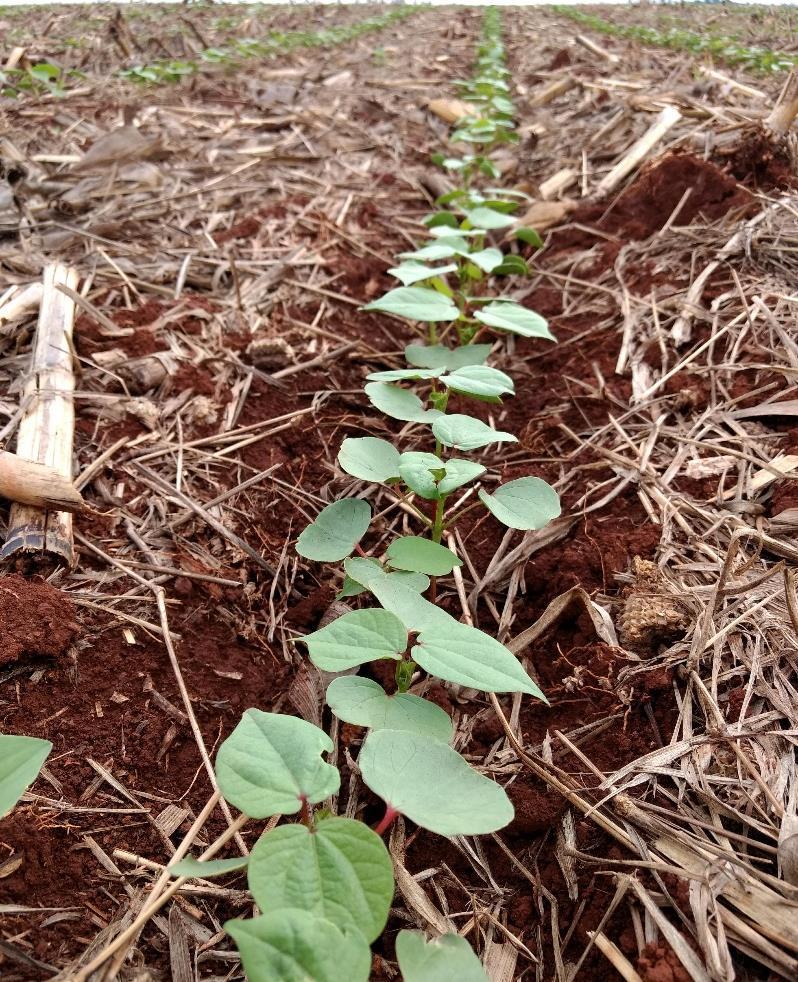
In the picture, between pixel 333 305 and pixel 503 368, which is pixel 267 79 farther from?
pixel 503 368

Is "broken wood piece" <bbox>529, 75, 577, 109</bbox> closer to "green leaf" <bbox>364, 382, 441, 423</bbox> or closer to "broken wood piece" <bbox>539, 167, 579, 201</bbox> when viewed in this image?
"broken wood piece" <bbox>539, 167, 579, 201</bbox>

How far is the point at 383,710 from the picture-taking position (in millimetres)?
848

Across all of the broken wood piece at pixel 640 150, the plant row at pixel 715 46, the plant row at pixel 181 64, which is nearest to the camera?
the broken wood piece at pixel 640 150

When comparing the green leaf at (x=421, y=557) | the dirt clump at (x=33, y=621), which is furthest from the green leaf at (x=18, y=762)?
the green leaf at (x=421, y=557)

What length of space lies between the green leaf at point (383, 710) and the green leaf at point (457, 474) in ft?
1.06

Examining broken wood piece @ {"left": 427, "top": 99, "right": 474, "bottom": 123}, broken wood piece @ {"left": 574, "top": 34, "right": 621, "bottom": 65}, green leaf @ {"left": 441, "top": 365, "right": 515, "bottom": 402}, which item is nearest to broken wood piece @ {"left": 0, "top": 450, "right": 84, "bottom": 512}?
green leaf @ {"left": 441, "top": 365, "right": 515, "bottom": 402}

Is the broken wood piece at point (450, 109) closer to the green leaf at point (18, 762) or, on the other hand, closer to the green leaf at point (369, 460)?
the green leaf at point (369, 460)

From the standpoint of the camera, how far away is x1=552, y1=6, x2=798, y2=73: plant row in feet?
12.7

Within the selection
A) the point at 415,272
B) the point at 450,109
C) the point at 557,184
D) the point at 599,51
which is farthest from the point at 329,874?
the point at 599,51

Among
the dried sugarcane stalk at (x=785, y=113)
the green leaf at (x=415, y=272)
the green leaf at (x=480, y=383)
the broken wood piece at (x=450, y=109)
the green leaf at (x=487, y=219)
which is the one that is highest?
the dried sugarcane stalk at (x=785, y=113)

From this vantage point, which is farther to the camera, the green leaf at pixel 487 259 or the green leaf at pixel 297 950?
the green leaf at pixel 487 259

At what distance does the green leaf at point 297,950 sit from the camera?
1.81 ft

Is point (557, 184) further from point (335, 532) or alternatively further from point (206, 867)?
point (206, 867)

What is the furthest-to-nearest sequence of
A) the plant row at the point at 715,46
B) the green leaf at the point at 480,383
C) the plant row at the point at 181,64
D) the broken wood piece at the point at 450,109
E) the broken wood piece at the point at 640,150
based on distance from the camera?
the plant row at the point at 715,46, the broken wood piece at the point at 450,109, the plant row at the point at 181,64, the broken wood piece at the point at 640,150, the green leaf at the point at 480,383
